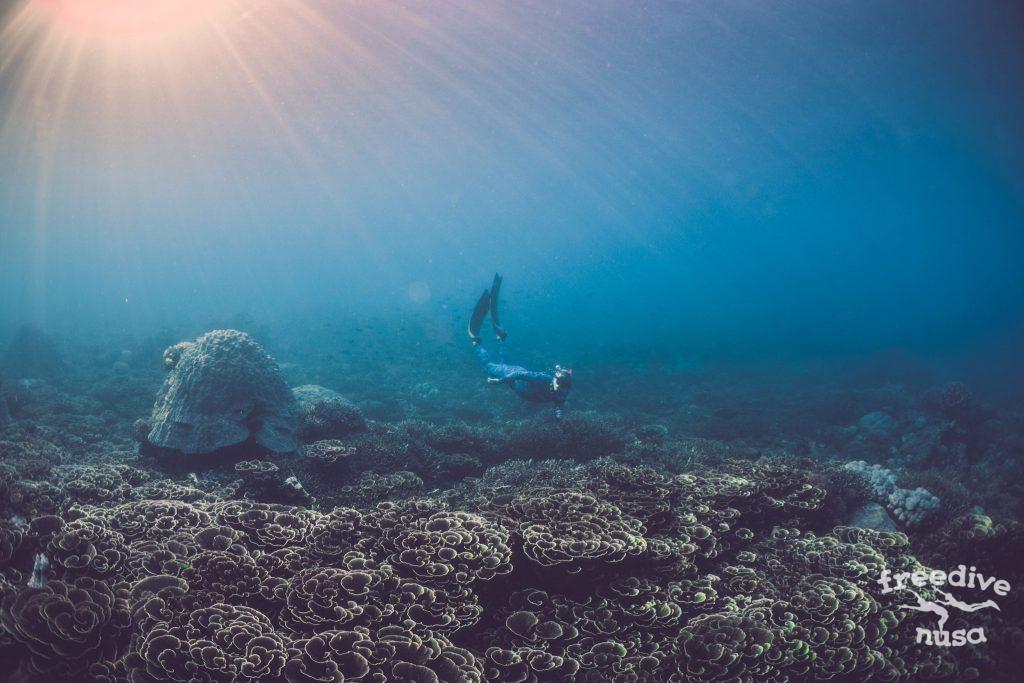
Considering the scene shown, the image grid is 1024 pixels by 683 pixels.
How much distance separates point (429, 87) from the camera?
33.0 meters

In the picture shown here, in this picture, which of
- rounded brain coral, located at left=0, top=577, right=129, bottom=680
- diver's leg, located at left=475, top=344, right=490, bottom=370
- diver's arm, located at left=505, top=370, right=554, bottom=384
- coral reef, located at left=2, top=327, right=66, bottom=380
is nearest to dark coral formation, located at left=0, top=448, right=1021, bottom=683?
rounded brain coral, located at left=0, top=577, right=129, bottom=680

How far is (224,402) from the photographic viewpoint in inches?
347

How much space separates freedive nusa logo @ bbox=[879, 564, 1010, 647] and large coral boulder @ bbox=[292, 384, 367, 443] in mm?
9957

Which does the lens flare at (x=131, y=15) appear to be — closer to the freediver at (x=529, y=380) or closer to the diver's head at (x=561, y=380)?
the freediver at (x=529, y=380)

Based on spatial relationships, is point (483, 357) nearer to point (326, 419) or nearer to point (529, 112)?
point (326, 419)

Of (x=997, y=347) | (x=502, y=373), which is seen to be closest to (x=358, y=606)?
(x=502, y=373)

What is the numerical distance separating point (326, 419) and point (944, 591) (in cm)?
1082

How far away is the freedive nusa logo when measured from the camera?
438cm

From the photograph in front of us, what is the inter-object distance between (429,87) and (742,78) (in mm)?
22509

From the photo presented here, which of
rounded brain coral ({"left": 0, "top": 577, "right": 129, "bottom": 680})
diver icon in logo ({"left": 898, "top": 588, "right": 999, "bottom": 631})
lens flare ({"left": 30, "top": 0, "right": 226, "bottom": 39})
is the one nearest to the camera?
rounded brain coral ({"left": 0, "top": 577, "right": 129, "bottom": 680})

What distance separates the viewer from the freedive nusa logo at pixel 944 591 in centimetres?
438

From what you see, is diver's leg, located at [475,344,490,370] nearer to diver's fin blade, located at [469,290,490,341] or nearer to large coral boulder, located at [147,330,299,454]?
diver's fin blade, located at [469,290,490,341]

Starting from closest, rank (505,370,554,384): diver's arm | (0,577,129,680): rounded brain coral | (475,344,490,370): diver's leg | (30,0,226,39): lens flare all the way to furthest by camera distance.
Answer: (0,577,129,680): rounded brain coral < (505,370,554,384): diver's arm < (475,344,490,370): diver's leg < (30,0,226,39): lens flare

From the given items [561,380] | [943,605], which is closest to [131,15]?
[561,380]
